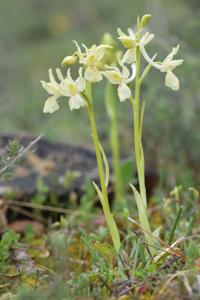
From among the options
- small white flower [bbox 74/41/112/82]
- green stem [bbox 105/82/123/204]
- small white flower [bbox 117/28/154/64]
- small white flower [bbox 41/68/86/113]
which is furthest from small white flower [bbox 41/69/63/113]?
green stem [bbox 105/82/123/204]

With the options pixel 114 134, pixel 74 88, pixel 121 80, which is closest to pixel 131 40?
pixel 121 80

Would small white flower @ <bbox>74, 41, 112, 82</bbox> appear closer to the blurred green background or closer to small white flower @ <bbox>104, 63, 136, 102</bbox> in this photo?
small white flower @ <bbox>104, 63, 136, 102</bbox>

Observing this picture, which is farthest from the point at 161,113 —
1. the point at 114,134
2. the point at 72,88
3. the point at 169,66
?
the point at 72,88

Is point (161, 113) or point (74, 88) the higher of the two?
point (74, 88)

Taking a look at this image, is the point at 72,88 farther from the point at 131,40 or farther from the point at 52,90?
the point at 131,40

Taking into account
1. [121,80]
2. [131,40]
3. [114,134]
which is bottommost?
[114,134]

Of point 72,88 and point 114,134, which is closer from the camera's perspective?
point 72,88

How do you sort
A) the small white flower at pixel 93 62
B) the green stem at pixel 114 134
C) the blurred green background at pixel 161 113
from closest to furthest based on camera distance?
the small white flower at pixel 93 62 → the green stem at pixel 114 134 → the blurred green background at pixel 161 113

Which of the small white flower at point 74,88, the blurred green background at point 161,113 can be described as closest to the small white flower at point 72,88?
the small white flower at point 74,88

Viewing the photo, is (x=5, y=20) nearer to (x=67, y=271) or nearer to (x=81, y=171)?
(x=81, y=171)

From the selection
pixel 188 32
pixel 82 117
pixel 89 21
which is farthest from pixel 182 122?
pixel 89 21

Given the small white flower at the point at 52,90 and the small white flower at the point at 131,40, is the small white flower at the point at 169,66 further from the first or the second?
the small white flower at the point at 52,90
